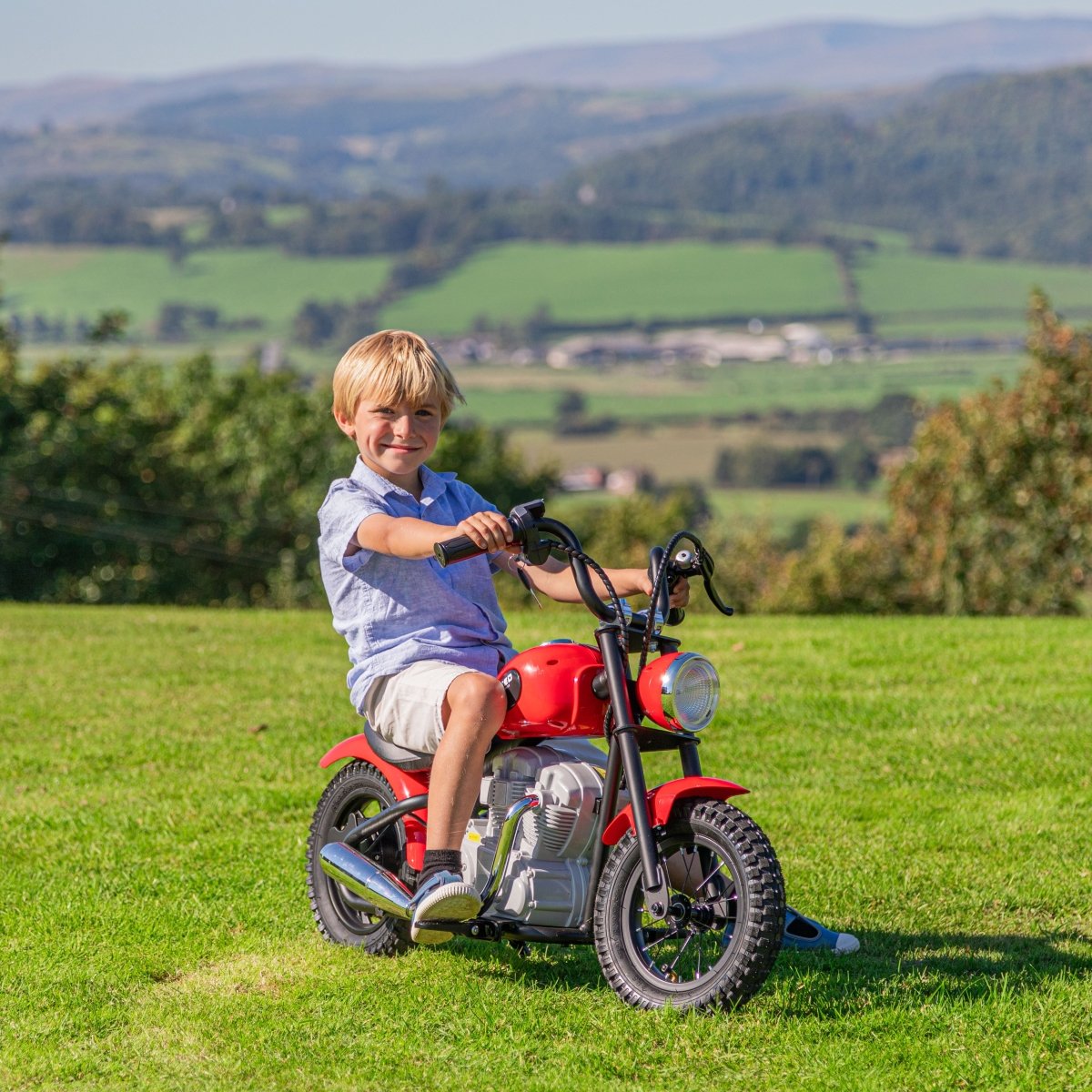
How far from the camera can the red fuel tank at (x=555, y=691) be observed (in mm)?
5145

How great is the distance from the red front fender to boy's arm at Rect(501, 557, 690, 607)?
63cm

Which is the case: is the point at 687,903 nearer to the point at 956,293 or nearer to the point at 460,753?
the point at 460,753

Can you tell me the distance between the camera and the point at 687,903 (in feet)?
16.5

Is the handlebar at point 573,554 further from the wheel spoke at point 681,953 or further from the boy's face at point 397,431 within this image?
the wheel spoke at point 681,953

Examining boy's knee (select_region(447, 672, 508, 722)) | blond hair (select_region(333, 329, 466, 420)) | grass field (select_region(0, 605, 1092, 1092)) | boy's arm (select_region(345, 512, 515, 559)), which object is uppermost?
blond hair (select_region(333, 329, 466, 420))

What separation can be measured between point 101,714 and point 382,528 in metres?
6.01

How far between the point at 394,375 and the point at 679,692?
4.84 feet

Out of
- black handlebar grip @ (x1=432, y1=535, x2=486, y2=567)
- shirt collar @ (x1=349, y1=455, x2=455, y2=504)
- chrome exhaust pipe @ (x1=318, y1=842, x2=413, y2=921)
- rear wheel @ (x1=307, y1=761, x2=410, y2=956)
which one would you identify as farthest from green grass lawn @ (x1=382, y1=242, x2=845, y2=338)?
black handlebar grip @ (x1=432, y1=535, x2=486, y2=567)

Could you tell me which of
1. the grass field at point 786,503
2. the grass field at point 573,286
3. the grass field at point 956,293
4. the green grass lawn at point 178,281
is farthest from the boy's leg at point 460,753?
the green grass lawn at point 178,281

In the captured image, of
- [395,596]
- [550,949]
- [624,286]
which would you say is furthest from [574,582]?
[624,286]

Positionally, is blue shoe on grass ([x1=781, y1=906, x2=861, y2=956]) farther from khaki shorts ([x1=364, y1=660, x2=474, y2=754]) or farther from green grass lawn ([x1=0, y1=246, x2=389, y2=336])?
green grass lawn ([x1=0, y1=246, x2=389, y2=336])

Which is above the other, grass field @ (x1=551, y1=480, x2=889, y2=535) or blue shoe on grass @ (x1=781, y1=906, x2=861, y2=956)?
blue shoe on grass @ (x1=781, y1=906, x2=861, y2=956)

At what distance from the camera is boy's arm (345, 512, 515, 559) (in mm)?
4797

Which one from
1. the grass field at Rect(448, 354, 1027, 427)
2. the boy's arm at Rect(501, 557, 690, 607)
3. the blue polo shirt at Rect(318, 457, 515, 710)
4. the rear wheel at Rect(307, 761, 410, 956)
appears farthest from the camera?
the grass field at Rect(448, 354, 1027, 427)
